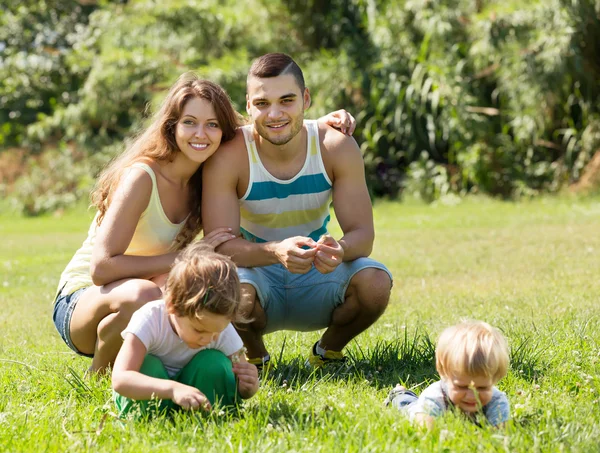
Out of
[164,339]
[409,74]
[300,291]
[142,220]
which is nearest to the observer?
[164,339]

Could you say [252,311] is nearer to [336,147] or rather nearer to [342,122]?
[336,147]

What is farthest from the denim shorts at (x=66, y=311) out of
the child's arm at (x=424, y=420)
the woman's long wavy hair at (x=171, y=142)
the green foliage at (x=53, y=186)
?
the green foliage at (x=53, y=186)

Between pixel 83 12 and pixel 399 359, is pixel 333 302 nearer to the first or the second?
pixel 399 359

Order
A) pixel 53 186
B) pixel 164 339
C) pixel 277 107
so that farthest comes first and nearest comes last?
pixel 53 186 → pixel 277 107 → pixel 164 339

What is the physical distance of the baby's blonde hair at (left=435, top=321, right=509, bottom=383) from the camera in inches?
119

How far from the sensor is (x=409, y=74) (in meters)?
15.9

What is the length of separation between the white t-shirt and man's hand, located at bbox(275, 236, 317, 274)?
582mm

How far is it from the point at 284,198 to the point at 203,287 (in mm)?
1422

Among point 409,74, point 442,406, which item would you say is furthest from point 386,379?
point 409,74

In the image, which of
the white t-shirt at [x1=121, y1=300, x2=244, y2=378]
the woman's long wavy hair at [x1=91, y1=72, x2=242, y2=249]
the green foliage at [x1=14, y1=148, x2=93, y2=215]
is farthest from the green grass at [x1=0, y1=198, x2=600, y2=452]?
the green foliage at [x1=14, y1=148, x2=93, y2=215]

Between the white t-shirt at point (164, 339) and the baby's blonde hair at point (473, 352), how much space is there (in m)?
0.86

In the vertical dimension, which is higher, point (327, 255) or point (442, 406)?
point (327, 255)

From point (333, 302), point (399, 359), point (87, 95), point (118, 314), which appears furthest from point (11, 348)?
point (87, 95)

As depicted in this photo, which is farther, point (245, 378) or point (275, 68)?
point (275, 68)
